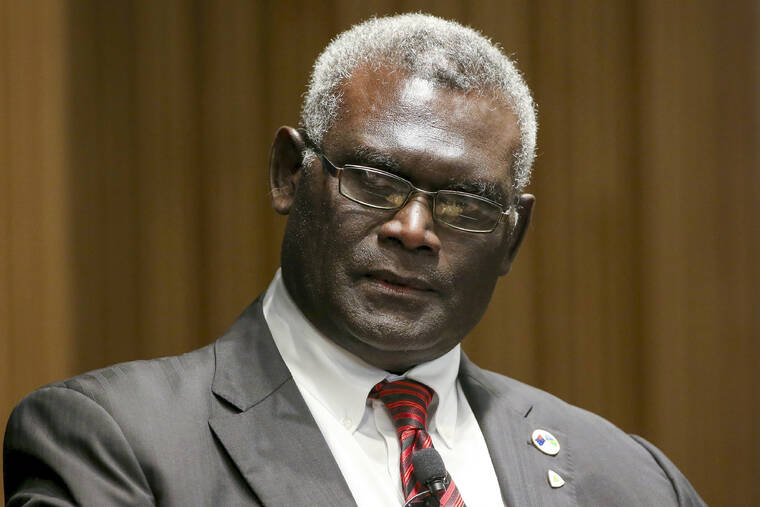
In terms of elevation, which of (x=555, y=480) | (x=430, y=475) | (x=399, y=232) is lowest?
(x=555, y=480)

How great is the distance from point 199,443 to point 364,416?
1.09 feet

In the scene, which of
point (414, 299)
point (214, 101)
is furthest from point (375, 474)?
point (214, 101)

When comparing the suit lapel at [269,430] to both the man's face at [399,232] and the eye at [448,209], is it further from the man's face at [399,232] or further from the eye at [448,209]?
the eye at [448,209]

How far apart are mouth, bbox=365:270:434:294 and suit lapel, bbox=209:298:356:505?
24 cm

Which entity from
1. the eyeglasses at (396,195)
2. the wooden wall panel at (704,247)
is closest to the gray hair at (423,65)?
the eyeglasses at (396,195)

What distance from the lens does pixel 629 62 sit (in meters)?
3.22

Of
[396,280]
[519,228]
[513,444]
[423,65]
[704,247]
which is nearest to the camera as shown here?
[396,280]

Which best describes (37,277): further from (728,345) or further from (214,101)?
(728,345)

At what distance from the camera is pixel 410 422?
6.36 ft

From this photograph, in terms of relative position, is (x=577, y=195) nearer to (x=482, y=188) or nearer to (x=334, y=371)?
(x=482, y=188)

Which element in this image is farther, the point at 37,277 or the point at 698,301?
the point at 698,301

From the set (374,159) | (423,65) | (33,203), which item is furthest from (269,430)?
(33,203)

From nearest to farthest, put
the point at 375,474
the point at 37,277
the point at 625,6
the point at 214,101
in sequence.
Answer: the point at 375,474
the point at 37,277
the point at 214,101
the point at 625,6

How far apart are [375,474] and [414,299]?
0.32 meters
